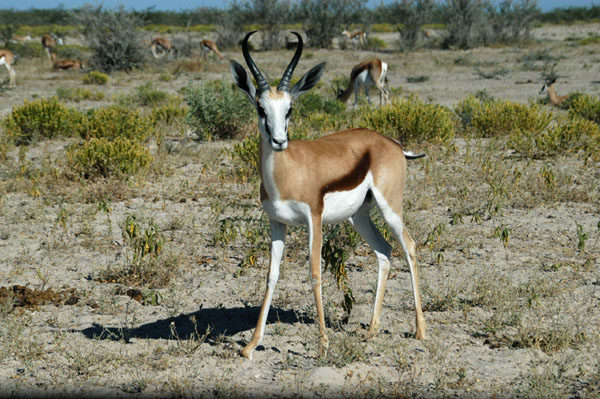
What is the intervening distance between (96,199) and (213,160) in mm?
2017

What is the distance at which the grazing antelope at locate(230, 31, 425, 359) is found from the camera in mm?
3594

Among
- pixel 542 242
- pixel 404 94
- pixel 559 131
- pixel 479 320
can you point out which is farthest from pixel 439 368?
pixel 404 94

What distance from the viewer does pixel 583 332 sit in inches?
162

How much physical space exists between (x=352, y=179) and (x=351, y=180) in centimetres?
1

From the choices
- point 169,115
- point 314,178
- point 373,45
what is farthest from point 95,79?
point 314,178

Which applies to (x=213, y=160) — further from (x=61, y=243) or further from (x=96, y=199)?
(x=61, y=243)

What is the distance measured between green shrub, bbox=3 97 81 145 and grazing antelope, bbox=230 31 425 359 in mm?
7365

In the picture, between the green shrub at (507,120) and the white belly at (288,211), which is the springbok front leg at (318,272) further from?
the green shrub at (507,120)

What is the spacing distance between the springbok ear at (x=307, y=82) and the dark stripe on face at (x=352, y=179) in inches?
23.7

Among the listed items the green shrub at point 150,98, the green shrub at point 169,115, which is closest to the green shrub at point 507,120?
the green shrub at point 169,115

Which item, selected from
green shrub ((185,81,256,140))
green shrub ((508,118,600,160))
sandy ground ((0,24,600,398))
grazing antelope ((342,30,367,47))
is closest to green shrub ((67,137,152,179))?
sandy ground ((0,24,600,398))

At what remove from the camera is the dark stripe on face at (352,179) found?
386 centimetres

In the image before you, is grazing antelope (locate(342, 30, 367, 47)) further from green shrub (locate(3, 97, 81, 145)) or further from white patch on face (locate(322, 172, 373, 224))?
white patch on face (locate(322, 172, 373, 224))

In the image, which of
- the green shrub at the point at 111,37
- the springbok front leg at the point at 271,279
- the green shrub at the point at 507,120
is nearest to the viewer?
the springbok front leg at the point at 271,279
